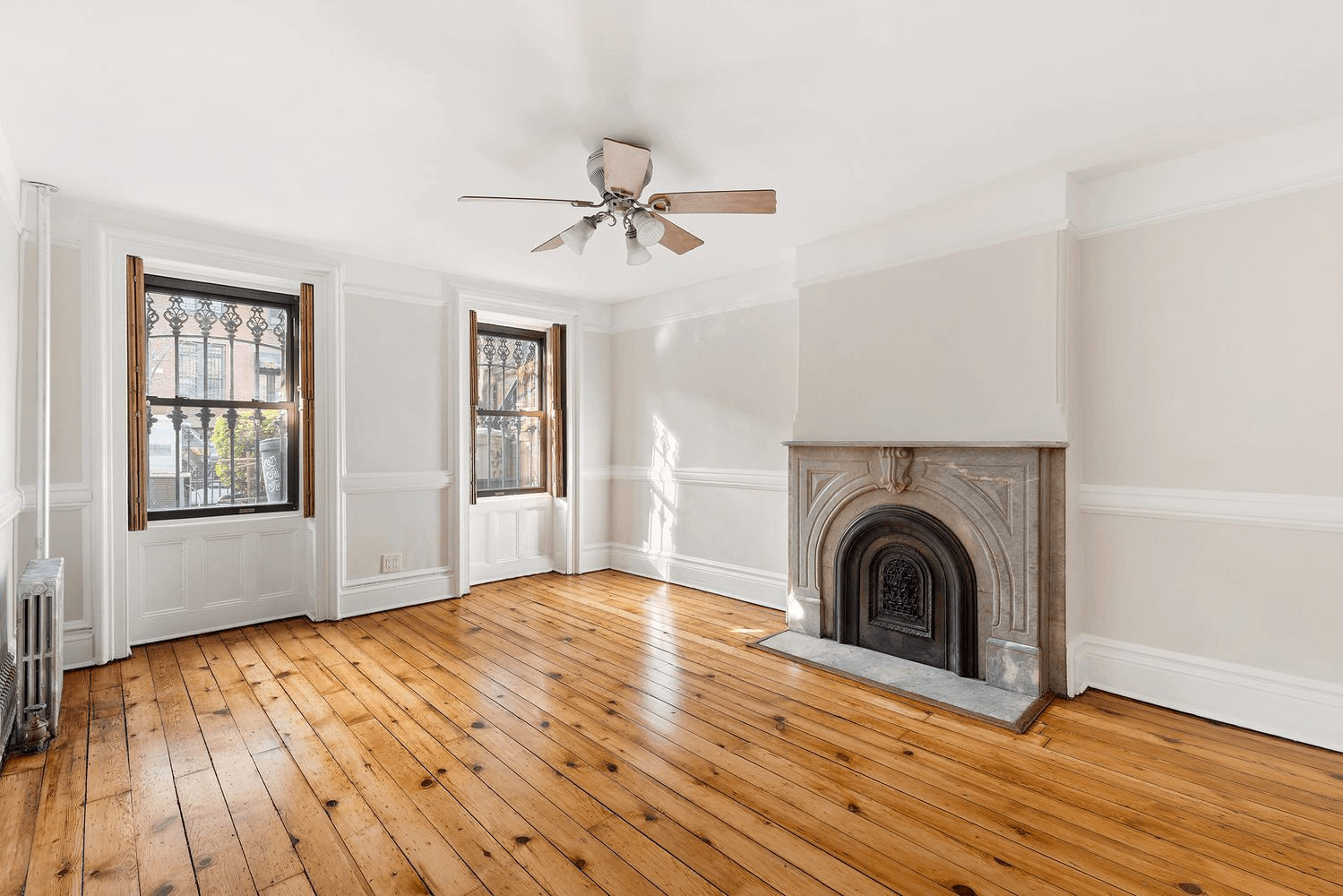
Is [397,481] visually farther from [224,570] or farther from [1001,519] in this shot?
[1001,519]

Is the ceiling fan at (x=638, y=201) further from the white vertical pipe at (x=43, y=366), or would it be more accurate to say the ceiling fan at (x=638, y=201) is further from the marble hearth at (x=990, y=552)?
the white vertical pipe at (x=43, y=366)

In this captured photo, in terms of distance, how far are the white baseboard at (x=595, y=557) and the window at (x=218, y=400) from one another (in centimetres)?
241

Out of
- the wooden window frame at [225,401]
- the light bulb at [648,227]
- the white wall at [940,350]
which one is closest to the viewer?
the light bulb at [648,227]

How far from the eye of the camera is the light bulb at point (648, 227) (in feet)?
9.84

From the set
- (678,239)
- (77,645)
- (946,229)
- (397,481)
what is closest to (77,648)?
(77,645)

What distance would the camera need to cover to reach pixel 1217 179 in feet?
9.59

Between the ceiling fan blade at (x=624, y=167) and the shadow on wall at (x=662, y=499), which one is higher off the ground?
the ceiling fan blade at (x=624, y=167)

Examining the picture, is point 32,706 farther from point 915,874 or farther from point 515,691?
point 915,874

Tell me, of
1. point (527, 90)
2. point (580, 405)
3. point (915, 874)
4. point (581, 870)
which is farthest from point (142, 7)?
point (580, 405)

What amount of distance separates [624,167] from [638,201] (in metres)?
0.33

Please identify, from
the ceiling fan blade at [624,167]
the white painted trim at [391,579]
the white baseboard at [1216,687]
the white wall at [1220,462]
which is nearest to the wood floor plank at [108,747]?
the white painted trim at [391,579]

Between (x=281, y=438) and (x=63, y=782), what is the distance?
2.58 metres

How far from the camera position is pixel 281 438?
4.58 metres

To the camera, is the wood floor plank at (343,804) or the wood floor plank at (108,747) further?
the wood floor plank at (108,747)
